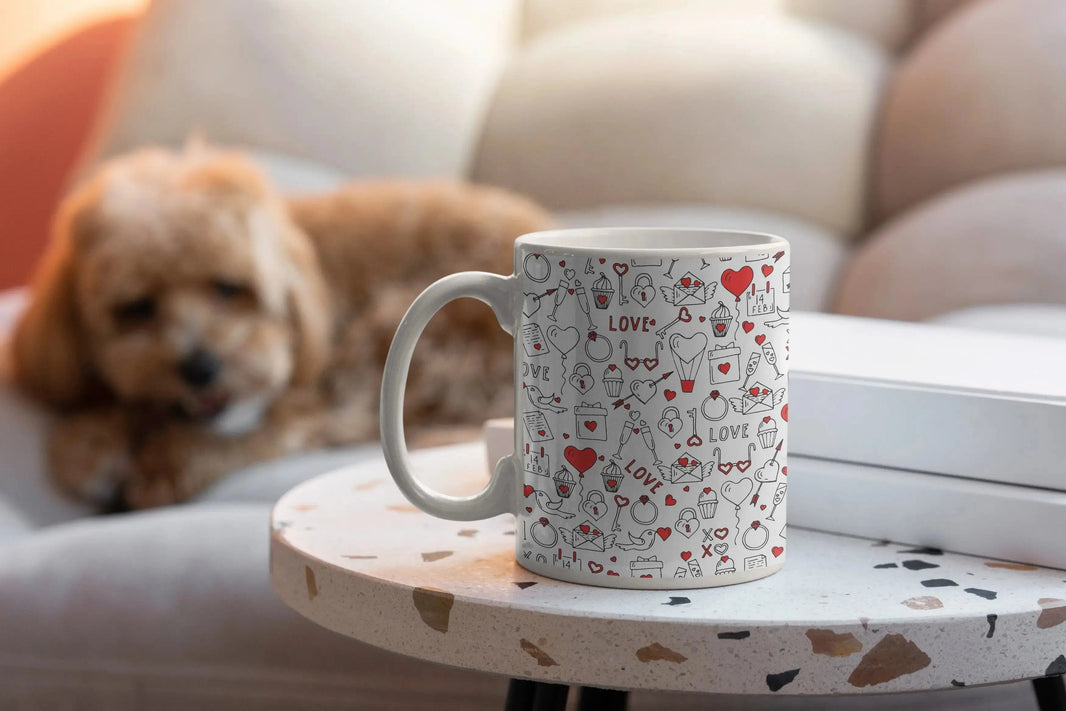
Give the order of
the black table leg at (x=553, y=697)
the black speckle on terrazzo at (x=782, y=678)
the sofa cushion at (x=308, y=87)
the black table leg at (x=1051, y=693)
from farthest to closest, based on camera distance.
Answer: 1. the sofa cushion at (x=308, y=87)
2. the black table leg at (x=1051, y=693)
3. the black table leg at (x=553, y=697)
4. the black speckle on terrazzo at (x=782, y=678)

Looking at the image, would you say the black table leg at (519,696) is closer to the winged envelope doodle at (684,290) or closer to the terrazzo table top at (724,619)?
the terrazzo table top at (724,619)

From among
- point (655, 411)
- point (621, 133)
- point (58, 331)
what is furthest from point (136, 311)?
point (655, 411)

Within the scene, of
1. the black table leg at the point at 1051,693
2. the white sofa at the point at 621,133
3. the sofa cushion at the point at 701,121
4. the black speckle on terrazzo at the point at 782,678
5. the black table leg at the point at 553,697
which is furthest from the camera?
the sofa cushion at the point at 701,121

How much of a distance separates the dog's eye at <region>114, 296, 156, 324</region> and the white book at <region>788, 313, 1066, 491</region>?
1.06m

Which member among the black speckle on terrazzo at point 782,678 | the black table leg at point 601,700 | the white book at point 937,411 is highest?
the white book at point 937,411

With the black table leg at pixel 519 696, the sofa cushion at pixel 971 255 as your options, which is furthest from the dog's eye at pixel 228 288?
the black table leg at pixel 519 696

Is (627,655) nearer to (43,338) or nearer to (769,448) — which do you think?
(769,448)

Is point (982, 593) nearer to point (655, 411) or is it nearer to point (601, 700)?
point (655, 411)

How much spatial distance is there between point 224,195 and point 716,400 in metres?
1.13

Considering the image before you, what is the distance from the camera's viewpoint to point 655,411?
513 mm

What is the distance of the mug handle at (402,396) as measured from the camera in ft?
1.85

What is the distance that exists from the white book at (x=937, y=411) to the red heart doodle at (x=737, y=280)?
0.40ft

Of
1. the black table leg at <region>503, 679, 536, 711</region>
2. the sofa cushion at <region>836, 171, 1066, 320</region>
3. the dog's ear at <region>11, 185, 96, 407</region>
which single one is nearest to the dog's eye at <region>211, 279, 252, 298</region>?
the dog's ear at <region>11, 185, 96, 407</region>

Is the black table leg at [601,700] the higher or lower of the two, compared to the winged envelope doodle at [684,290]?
lower
